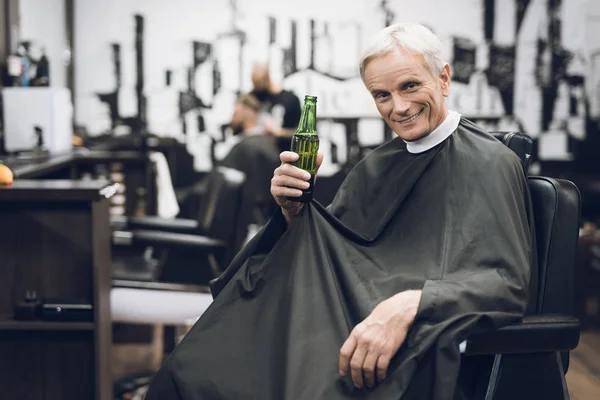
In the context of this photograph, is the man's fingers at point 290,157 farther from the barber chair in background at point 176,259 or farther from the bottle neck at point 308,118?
the barber chair in background at point 176,259

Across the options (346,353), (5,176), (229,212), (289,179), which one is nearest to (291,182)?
(289,179)

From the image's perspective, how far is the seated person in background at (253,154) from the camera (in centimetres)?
492

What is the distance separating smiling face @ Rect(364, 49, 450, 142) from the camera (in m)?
1.78

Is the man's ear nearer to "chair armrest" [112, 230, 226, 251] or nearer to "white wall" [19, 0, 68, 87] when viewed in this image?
"chair armrest" [112, 230, 226, 251]

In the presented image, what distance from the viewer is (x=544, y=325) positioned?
158 centimetres

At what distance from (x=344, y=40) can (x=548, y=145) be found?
6.41 feet

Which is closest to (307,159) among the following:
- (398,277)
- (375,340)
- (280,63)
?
(398,277)

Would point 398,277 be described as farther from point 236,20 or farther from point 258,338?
point 236,20

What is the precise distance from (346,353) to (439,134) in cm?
66

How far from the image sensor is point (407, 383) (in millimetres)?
1479

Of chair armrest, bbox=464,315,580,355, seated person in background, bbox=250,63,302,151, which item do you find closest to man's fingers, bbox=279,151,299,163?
chair armrest, bbox=464,315,580,355

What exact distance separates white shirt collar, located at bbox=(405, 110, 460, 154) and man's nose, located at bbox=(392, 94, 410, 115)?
5.9 inches

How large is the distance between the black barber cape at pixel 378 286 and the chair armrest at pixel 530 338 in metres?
0.02

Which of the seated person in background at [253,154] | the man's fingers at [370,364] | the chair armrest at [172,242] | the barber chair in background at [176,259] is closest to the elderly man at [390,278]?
the man's fingers at [370,364]
